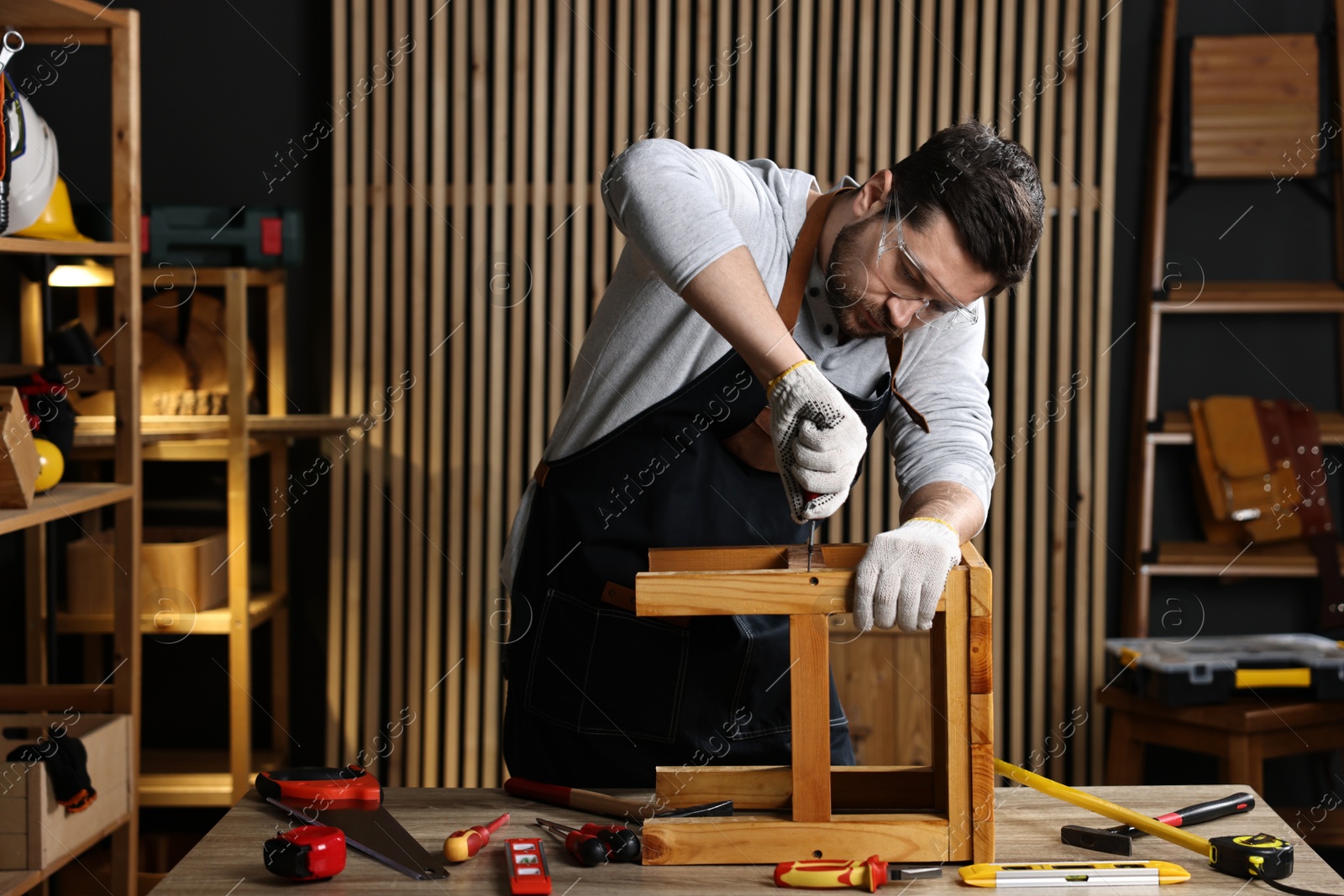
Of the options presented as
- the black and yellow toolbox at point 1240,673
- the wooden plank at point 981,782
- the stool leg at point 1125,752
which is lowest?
the stool leg at point 1125,752

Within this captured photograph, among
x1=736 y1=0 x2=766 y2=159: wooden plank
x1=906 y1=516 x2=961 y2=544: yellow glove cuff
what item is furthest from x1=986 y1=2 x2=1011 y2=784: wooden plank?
x1=906 y1=516 x2=961 y2=544: yellow glove cuff

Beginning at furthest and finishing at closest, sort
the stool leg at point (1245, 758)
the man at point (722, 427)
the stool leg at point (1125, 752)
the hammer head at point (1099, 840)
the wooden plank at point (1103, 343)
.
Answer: the wooden plank at point (1103, 343), the stool leg at point (1125, 752), the stool leg at point (1245, 758), the man at point (722, 427), the hammer head at point (1099, 840)

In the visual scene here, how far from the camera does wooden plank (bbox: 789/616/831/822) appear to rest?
48.7 inches

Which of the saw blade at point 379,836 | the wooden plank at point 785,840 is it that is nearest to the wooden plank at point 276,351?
the saw blade at point 379,836

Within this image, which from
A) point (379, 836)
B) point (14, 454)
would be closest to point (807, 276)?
point (379, 836)

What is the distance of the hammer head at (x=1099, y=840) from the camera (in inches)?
50.9

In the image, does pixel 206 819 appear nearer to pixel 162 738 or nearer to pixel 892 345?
pixel 162 738

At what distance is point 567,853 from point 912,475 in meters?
0.78

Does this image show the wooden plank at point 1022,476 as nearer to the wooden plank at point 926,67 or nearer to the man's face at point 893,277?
the wooden plank at point 926,67

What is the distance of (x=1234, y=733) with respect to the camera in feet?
9.43

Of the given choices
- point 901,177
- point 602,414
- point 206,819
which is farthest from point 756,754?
point 206,819

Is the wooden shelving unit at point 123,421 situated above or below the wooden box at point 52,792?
above

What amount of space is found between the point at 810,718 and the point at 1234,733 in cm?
211

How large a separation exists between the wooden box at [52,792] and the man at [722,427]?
1063 mm
